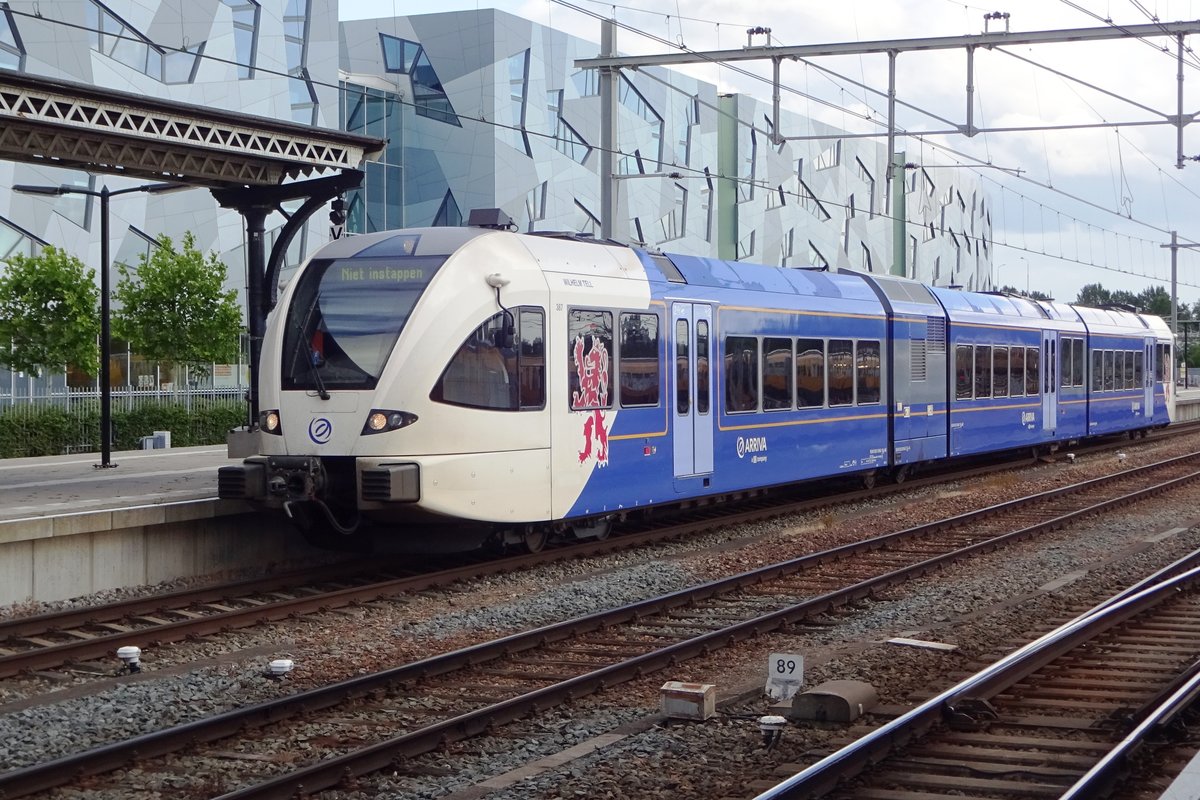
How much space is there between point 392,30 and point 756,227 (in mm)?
24580

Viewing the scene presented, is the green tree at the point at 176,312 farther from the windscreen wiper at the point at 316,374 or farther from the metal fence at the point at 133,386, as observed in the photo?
the windscreen wiper at the point at 316,374

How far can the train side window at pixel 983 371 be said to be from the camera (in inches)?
992

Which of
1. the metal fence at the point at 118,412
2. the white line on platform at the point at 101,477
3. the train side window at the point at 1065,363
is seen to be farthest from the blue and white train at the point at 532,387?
the metal fence at the point at 118,412

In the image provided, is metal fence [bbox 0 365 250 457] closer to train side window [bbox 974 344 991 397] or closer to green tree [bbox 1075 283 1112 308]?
train side window [bbox 974 344 991 397]

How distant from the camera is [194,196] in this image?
149 ft

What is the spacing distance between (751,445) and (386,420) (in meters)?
6.17

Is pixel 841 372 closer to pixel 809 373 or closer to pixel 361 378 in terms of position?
pixel 809 373

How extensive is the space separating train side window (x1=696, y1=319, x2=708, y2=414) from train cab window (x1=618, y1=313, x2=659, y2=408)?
0.92 metres

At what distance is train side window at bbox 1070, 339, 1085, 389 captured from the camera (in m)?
30.2

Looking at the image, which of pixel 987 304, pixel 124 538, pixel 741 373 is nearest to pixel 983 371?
pixel 987 304

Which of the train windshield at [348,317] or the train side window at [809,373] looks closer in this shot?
the train windshield at [348,317]

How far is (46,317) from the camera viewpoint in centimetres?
2873

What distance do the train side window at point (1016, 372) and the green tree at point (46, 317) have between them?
697 inches

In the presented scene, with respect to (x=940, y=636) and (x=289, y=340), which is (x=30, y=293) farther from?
(x=940, y=636)
